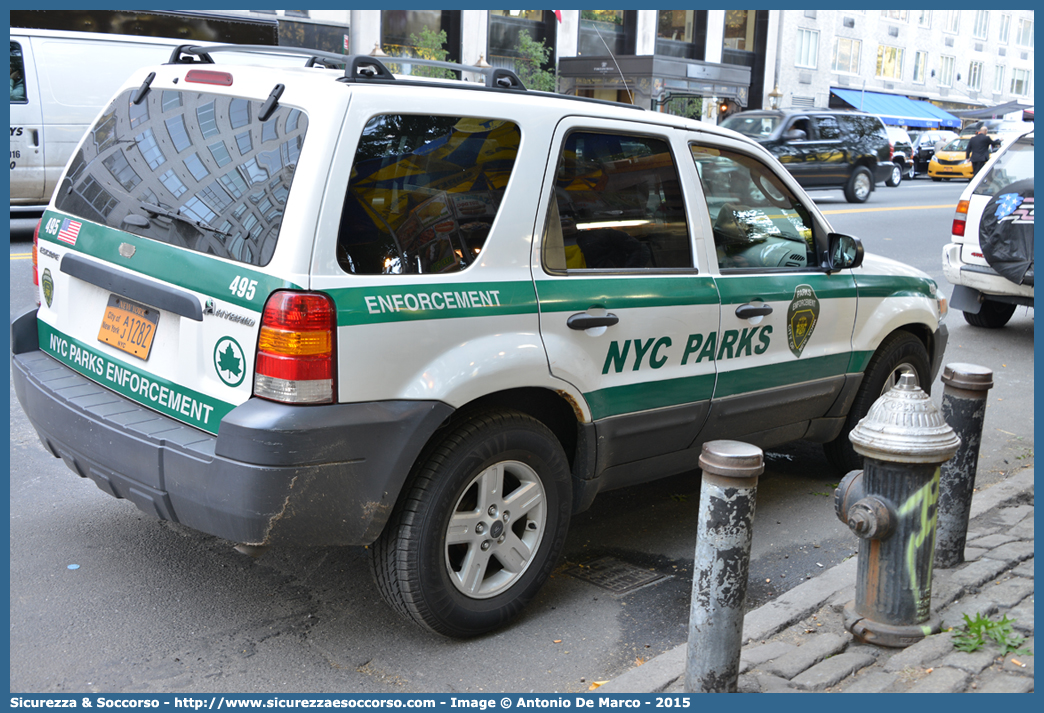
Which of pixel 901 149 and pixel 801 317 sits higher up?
pixel 801 317

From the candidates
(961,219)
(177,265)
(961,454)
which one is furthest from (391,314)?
(961,219)

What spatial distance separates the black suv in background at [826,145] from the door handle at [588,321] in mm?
18727

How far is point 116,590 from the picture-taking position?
3.78m

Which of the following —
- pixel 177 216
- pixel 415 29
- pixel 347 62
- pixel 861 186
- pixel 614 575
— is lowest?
pixel 861 186

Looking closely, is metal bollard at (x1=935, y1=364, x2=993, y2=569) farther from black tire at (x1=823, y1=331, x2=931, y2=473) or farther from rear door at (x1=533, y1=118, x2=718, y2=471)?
rear door at (x1=533, y1=118, x2=718, y2=471)

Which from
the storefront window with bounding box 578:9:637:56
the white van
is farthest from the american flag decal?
the storefront window with bounding box 578:9:637:56

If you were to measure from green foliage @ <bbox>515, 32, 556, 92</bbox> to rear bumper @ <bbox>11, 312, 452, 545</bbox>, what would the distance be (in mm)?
29548

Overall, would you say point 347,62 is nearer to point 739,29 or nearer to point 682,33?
point 682,33

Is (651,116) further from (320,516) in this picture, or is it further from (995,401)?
(995,401)

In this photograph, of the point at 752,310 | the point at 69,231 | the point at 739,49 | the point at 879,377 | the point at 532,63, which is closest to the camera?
the point at 69,231

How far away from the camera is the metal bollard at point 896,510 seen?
3344 mm

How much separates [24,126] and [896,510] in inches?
466

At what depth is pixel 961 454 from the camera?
414cm

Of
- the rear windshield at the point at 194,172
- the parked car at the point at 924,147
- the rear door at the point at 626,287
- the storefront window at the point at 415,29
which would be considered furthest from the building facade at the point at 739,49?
the rear windshield at the point at 194,172
